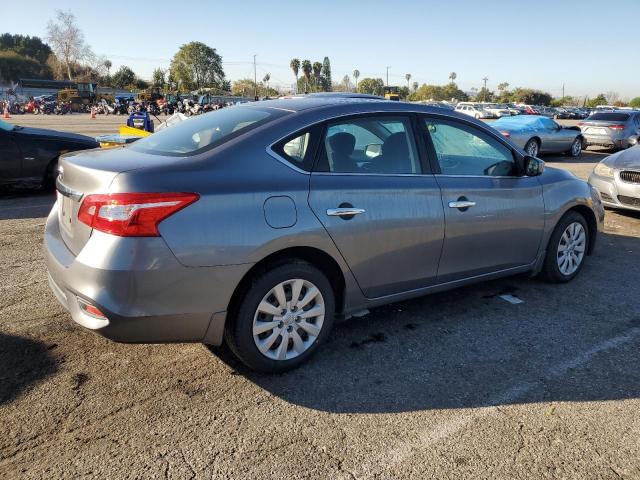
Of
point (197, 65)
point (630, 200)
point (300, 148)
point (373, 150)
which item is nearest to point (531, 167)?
point (373, 150)

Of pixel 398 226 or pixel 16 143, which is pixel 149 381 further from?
pixel 16 143

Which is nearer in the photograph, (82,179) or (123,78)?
(82,179)

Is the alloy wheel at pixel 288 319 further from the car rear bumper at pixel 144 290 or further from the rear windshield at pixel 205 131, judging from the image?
the rear windshield at pixel 205 131

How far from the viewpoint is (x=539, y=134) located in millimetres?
14922

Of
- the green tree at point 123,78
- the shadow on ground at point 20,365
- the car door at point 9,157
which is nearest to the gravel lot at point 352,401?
the shadow on ground at point 20,365

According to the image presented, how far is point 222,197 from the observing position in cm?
277

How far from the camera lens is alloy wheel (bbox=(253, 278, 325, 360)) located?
3.01 meters

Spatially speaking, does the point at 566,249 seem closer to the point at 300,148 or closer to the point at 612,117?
the point at 300,148

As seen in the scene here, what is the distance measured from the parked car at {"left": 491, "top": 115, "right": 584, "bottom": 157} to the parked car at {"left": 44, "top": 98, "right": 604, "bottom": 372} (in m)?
11.2

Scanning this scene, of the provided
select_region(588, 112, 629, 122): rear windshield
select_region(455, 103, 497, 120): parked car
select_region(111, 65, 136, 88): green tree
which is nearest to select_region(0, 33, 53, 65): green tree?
select_region(111, 65, 136, 88): green tree

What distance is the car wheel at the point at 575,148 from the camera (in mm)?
16328

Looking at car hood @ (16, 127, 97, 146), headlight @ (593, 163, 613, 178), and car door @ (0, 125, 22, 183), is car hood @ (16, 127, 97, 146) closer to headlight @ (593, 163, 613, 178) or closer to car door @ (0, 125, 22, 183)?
car door @ (0, 125, 22, 183)

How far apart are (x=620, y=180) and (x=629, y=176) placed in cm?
13

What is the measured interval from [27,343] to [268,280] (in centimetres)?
179
